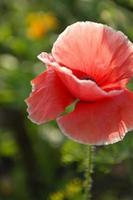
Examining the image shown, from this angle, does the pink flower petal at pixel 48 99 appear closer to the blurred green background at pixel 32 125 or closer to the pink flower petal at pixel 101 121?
the pink flower petal at pixel 101 121

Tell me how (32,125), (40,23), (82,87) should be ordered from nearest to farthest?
(82,87)
(32,125)
(40,23)

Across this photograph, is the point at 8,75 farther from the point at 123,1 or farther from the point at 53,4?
the point at 123,1

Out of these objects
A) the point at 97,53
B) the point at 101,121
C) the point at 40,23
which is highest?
the point at 40,23

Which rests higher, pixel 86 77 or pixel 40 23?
pixel 40 23

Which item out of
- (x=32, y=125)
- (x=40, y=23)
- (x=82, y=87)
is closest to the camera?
(x=82, y=87)

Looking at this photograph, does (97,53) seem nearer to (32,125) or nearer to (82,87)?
(82,87)

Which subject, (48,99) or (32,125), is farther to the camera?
(32,125)

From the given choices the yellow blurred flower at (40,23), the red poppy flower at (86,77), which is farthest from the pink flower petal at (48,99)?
the yellow blurred flower at (40,23)

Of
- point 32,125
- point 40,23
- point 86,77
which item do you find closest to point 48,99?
point 86,77
